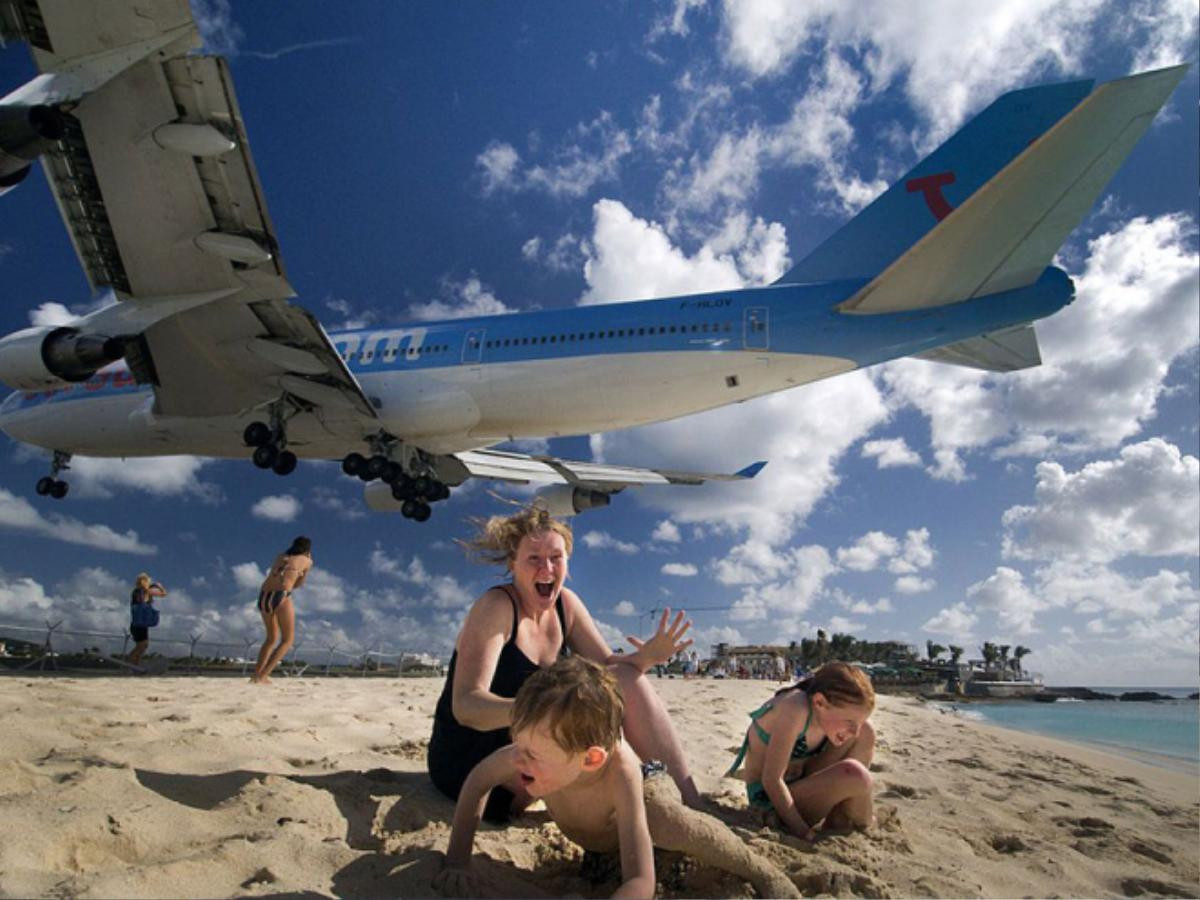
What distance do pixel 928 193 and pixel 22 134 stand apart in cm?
1319

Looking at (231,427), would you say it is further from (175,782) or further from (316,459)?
(175,782)

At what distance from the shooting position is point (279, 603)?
281 inches

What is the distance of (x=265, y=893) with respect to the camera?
5.20ft

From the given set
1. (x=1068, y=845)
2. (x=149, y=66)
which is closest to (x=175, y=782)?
(x=1068, y=845)

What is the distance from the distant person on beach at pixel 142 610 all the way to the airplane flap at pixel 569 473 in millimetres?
9068

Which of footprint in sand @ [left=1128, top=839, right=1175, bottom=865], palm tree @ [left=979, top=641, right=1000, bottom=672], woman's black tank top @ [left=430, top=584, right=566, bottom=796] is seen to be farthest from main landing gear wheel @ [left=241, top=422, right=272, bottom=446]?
palm tree @ [left=979, top=641, right=1000, bottom=672]

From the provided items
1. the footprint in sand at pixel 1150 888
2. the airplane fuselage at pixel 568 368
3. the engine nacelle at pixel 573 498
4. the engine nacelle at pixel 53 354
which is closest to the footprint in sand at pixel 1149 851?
the footprint in sand at pixel 1150 888

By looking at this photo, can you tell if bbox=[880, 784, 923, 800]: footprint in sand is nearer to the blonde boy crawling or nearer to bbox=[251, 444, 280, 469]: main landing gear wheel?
the blonde boy crawling

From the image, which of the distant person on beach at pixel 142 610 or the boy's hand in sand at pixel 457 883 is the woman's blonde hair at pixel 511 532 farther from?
the distant person on beach at pixel 142 610

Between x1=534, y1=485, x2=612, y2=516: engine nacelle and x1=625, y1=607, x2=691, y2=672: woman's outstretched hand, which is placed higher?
x1=534, y1=485, x2=612, y2=516: engine nacelle

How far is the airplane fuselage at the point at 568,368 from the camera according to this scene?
1048cm

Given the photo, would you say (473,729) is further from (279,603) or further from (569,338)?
(569,338)

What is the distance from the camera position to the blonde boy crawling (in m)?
1.57

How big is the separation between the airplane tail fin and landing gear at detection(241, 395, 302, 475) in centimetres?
1008
